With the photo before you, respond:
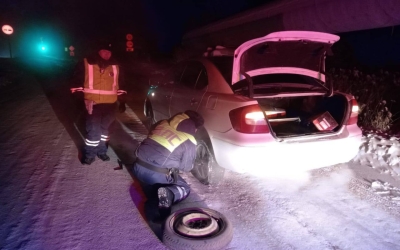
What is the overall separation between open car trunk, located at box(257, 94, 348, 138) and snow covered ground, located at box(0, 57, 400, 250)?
72cm

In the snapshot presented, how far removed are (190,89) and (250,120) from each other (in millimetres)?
1445

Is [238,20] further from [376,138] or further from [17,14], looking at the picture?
[17,14]

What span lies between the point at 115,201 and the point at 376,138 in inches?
184

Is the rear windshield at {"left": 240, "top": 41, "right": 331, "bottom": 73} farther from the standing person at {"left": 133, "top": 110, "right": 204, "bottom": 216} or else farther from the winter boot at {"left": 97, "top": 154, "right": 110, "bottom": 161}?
the winter boot at {"left": 97, "top": 154, "right": 110, "bottom": 161}

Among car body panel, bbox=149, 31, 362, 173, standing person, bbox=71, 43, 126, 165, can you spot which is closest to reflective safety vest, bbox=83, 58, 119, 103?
standing person, bbox=71, 43, 126, 165

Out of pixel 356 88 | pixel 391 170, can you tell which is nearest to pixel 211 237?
pixel 391 170

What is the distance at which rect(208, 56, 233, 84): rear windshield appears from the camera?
12.9 feet

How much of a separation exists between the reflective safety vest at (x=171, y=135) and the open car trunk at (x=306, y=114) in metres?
1.12

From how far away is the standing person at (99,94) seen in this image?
14.8 ft

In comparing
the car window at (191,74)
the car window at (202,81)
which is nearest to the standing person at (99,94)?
the car window at (191,74)

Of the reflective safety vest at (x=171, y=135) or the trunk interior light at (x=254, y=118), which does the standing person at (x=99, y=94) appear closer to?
the reflective safety vest at (x=171, y=135)

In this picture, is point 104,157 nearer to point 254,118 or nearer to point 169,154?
point 169,154

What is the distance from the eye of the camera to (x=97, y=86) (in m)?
4.61

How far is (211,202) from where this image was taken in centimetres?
376
